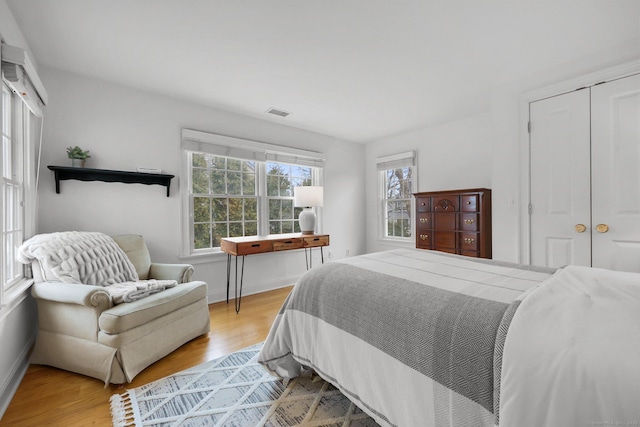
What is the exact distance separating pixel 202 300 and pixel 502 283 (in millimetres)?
2195

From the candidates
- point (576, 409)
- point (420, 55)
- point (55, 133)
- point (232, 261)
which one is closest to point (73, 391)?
point (232, 261)

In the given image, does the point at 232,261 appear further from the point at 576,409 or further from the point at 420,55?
the point at 576,409

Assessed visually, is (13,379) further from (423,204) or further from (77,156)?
(423,204)

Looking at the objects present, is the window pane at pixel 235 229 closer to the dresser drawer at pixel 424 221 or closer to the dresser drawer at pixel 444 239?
the dresser drawer at pixel 424 221

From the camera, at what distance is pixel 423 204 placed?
374cm

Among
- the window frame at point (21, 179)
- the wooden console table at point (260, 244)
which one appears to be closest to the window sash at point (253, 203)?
the wooden console table at point (260, 244)

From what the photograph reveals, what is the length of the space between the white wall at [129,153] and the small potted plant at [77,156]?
0.34 feet

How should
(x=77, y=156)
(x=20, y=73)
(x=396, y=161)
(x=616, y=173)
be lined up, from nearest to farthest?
(x=20, y=73) → (x=616, y=173) → (x=77, y=156) → (x=396, y=161)

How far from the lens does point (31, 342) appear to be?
2076 mm

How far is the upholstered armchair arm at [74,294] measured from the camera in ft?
5.57

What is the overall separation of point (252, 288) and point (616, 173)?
387 centimetres

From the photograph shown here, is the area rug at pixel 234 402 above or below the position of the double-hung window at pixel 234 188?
below

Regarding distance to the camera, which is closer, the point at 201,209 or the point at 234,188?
the point at 201,209

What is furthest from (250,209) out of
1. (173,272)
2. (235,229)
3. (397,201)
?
(397,201)
